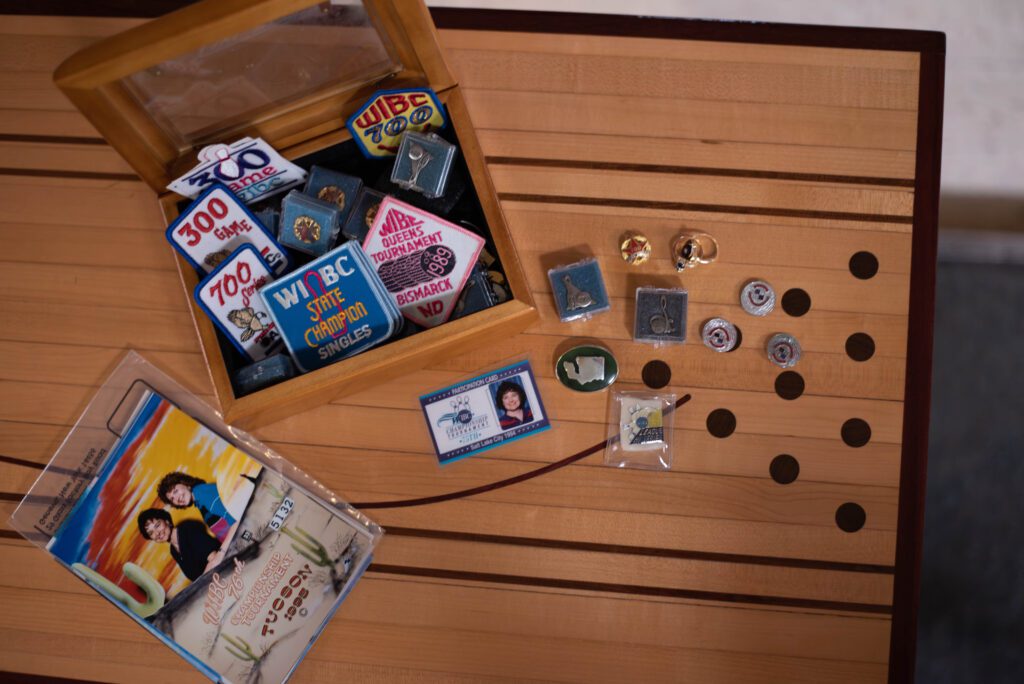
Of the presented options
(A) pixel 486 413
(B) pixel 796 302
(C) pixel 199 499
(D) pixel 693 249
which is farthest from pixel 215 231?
(B) pixel 796 302

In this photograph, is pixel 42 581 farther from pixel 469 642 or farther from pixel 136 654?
pixel 469 642

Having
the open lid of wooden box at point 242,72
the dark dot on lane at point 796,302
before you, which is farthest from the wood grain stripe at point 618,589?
the open lid of wooden box at point 242,72

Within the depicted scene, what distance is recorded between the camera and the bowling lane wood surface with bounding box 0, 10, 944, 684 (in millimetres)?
1571

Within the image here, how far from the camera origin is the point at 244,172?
147 centimetres

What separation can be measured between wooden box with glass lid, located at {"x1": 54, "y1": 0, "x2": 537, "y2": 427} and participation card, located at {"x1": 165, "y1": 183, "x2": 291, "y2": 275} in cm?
5

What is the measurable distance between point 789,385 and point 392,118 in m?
1.02

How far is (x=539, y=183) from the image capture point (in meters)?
1.65

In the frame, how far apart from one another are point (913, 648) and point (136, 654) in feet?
5.54

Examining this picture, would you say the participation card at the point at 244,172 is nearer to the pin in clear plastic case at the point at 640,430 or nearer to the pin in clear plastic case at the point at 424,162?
the pin in clear plastic case at the point at 424,162

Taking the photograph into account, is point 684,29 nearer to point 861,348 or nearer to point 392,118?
point 392,118

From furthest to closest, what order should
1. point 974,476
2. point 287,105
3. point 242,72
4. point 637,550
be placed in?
point 974,476 < point 637,550 < point 287,105 < point 242,72

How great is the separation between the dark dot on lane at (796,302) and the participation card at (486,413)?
0.58 metres

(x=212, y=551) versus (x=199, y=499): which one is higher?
(x=199, y=499)

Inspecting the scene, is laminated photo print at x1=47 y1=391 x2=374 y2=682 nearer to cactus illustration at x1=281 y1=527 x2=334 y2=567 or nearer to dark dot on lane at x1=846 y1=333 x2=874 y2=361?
cactus illustration at x1=281 y1=527 x2=334 y2=567
